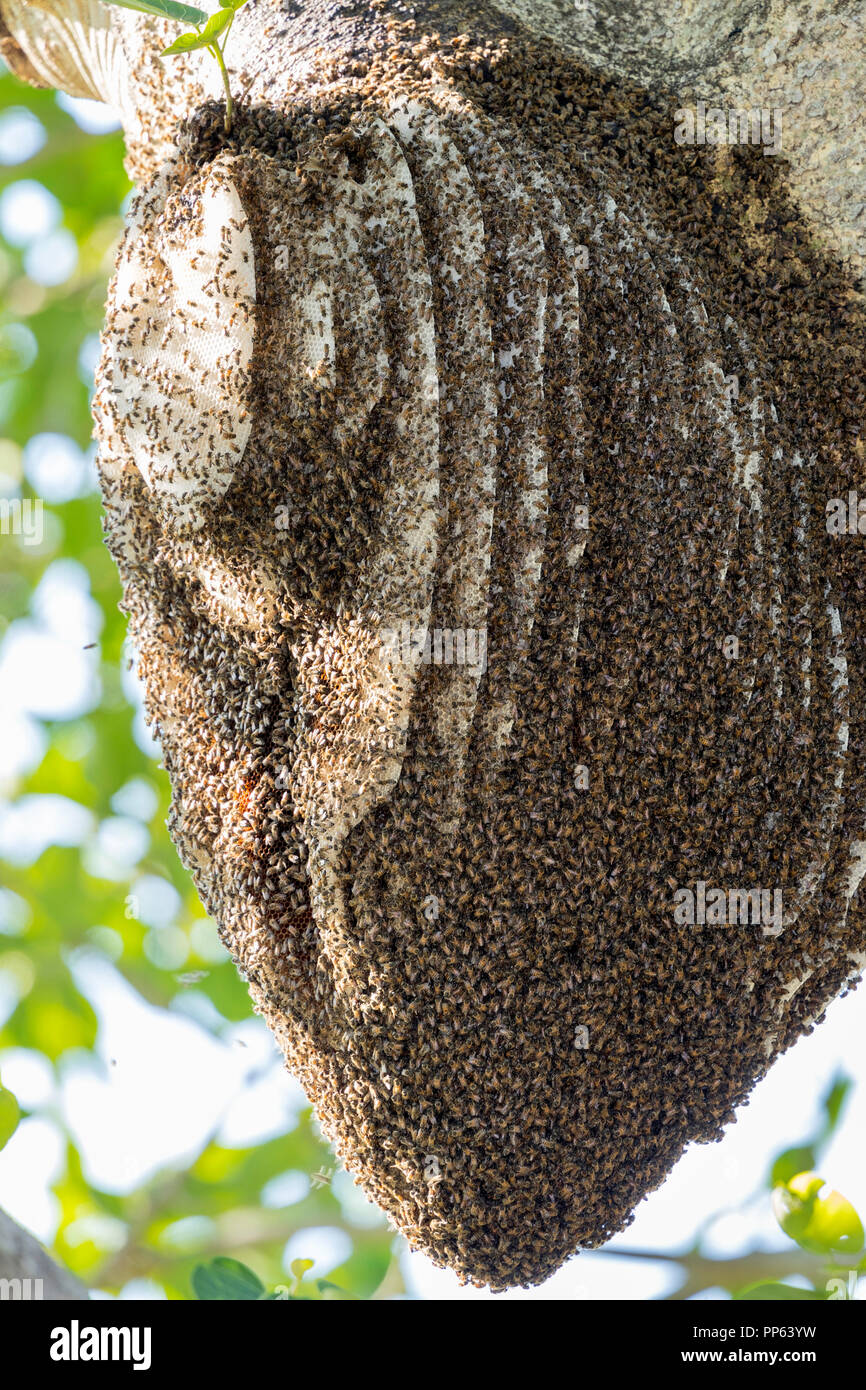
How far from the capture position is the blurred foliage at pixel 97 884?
3559 millimetres

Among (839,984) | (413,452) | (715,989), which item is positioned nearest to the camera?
(413,452)

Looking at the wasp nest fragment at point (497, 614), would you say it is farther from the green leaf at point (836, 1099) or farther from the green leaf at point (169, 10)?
the green leaf at point (836, 1099)

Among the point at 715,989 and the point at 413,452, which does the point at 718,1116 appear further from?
the point at 413,452

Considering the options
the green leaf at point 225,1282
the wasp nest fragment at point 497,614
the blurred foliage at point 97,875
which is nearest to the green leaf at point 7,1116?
the wasp nest fragment at point 497,614

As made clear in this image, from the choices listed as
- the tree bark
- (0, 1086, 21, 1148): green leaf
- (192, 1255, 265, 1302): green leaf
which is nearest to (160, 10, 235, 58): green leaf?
the tree bark

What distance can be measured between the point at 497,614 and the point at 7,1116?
1.05 meters

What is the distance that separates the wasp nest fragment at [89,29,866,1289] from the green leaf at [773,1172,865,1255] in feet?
3.07

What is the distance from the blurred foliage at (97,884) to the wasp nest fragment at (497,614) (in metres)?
2.21

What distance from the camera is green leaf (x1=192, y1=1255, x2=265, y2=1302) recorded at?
8.59ft

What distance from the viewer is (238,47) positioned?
1688mm

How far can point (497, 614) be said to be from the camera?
52.6 inches

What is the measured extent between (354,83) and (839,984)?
1.32m

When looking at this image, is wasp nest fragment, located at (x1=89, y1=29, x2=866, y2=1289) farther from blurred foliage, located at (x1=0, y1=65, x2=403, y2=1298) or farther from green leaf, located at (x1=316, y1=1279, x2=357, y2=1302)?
blurred foliage, located at (x1=0, y1=65, x2=403, y2=1298)

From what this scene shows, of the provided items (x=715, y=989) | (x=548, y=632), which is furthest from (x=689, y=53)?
(x=715, y=989)
